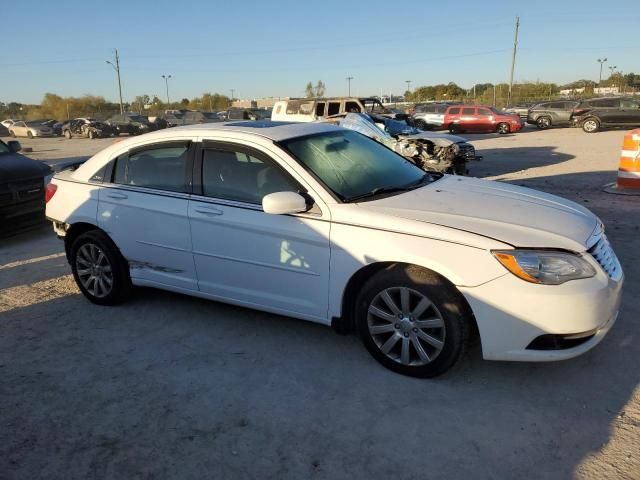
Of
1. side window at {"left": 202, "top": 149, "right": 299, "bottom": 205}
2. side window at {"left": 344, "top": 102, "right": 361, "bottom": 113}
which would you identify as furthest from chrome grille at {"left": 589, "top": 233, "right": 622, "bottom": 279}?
side window at {"left": 344, "top": 102, "right": 361, "bottom": 113}

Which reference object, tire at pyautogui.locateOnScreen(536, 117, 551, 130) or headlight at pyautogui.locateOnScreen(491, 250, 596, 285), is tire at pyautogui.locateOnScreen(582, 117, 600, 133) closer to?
tire at pyautogui.locateOnScreen(536, 117, 551, 130)

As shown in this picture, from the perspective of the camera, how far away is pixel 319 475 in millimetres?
2568

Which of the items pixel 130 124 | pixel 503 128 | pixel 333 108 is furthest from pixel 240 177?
pixel 130 124

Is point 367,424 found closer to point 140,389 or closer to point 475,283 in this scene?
point 475,283

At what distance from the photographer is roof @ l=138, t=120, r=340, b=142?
4082 mm

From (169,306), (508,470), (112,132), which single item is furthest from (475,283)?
(112,132)

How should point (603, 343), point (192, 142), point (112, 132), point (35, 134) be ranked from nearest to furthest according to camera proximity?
1. point (603, 343)
2. point (192, 142)
3. point (112, 132)
4. point (35, 134)

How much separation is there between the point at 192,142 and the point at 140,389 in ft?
6.39

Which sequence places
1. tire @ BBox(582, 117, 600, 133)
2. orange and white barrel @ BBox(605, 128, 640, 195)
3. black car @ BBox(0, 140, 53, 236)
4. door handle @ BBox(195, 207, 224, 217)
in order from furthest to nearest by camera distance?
tire @ BBox(582, 117, 600, 133)
orange and white barrel @ BBox(605, 128, 640, 195)
black car @ BBox(0, 140, 53, 236)
door handle @ BBox(195, 207, 224, 217)

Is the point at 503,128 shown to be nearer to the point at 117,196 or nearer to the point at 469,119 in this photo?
the point at 469,119

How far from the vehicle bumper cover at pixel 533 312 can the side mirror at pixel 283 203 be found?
118cm

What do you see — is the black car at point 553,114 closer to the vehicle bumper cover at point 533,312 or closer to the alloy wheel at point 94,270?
the vehicle bumper cover at point 533,312

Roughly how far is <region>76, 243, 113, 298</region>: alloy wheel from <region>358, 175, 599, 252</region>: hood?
8.32 feet

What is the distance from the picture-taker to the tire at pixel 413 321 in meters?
3.17
